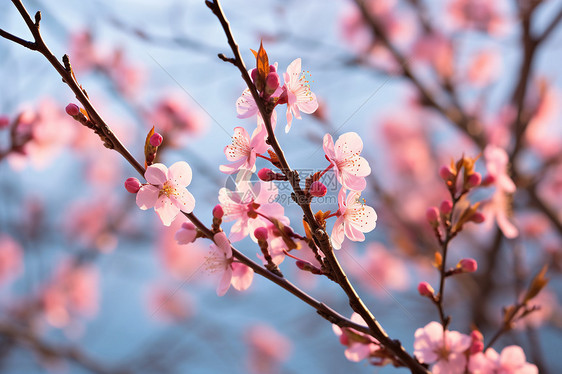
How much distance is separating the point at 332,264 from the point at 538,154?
249 cm

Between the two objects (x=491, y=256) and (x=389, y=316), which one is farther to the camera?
(x=389, y=316)

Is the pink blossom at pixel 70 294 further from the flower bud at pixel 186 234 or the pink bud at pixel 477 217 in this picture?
the pink bud at pixel 477 217

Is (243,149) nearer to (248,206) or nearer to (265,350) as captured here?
(248,206)

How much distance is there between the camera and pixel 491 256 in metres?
1.46

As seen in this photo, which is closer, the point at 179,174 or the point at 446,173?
the point at 179,174

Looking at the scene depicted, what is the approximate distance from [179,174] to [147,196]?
0.04m

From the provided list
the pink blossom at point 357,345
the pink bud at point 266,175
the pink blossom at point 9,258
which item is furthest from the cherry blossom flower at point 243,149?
the pink blossom at point 9,258

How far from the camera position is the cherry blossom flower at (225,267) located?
434 millimetres

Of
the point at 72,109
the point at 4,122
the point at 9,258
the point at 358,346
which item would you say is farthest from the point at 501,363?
the point at 9,258

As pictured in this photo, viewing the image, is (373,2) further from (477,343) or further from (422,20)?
(477,343)

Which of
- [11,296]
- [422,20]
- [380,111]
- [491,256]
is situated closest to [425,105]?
[422,20]

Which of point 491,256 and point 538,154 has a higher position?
point 538,154

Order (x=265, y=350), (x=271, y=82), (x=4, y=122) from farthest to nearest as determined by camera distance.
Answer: (x=265, y=350), (x=4, y=122), (x=271, y=82)

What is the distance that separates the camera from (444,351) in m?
0.54
